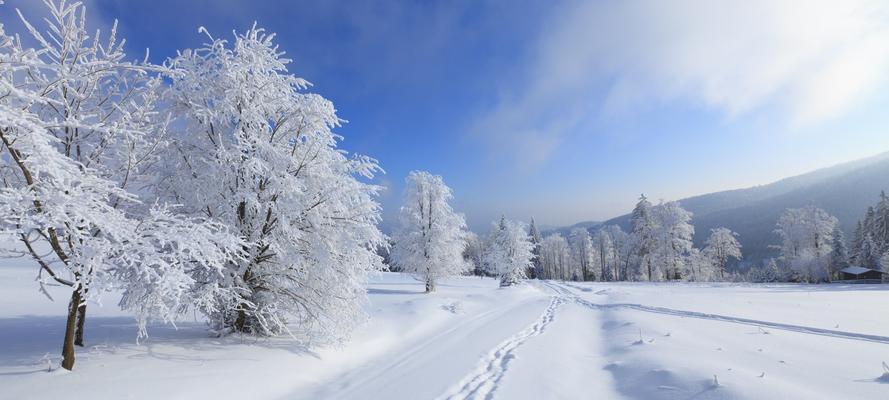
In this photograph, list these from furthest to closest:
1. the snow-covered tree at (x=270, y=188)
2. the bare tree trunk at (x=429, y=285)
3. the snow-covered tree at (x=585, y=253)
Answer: the snow-covered tree at (x=585, y=253)
the bare tree trunk at (x=429, y=285)
the snow-covered tree at (x=270, y=188)

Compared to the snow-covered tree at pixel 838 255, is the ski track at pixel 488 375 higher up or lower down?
lower down

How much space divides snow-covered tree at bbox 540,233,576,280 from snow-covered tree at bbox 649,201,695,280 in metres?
50.3

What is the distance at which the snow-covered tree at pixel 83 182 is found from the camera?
172 inches

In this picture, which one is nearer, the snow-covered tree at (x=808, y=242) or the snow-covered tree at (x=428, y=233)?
the snow-covered tree at (x=428, y=233)

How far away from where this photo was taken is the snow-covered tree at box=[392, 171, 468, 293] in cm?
2814

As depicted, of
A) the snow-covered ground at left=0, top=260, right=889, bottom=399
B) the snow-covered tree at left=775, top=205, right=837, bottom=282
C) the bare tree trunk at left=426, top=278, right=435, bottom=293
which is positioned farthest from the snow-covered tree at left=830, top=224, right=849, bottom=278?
the bare tree trunk at left=426, top=278, right=435, bottom=293

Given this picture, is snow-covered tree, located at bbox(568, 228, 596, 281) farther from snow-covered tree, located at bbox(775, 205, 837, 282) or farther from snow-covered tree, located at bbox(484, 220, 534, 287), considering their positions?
snow-covered tree, located at bbox(484, 220, 534, 287)

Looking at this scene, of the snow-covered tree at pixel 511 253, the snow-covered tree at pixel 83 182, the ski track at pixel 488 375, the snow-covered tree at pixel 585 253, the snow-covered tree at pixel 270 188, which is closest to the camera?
the snow-covered tree at pixel 83 182

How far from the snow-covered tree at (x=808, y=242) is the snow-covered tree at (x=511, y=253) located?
31.7 m

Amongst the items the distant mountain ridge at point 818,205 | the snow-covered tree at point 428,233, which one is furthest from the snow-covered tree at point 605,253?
the snow-covered tree at point 428,233

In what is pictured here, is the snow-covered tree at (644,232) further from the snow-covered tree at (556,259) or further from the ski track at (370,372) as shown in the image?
the ski track at (370,372)

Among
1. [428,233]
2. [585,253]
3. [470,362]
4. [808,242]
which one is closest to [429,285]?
[428,233]

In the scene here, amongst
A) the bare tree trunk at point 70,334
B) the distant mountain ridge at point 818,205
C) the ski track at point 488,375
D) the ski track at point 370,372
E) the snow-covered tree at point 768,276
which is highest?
the distant mountain ridge at point 818,205

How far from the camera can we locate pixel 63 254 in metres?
5.17
